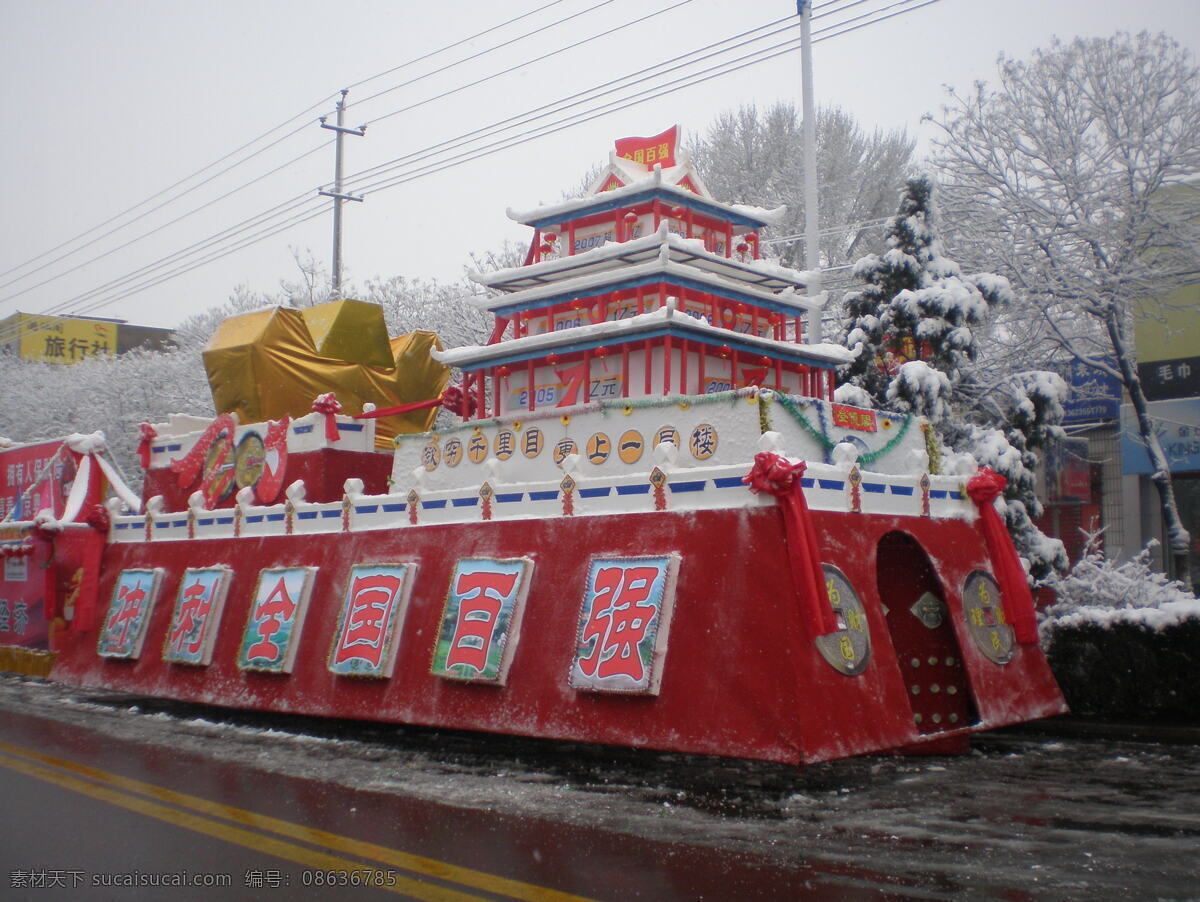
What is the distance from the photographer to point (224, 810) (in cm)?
847

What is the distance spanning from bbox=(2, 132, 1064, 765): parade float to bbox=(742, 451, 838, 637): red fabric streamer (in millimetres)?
23

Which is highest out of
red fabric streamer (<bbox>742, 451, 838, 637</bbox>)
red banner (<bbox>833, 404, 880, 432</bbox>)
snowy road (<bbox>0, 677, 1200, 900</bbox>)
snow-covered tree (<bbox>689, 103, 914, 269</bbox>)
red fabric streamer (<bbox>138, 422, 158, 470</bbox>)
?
snow-covered tree (<bbox>689, 103, 914, 269</bbox>)

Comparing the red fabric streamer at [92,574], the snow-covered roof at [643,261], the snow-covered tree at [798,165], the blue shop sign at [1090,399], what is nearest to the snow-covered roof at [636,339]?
the snow-covered roof at [643,261]

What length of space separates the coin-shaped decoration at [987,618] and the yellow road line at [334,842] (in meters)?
6.54

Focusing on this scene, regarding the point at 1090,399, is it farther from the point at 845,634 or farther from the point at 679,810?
the point at 679,810

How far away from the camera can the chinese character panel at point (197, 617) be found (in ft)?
48.3

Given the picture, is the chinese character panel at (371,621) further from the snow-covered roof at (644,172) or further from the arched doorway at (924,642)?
the snow-covered roof at (644,172)

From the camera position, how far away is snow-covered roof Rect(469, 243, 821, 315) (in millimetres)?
13156

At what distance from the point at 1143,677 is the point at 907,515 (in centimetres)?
416

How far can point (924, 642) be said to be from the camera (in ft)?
37.7

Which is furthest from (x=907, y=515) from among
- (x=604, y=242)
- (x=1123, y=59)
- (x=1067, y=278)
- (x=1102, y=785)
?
(x=1123, y=59)

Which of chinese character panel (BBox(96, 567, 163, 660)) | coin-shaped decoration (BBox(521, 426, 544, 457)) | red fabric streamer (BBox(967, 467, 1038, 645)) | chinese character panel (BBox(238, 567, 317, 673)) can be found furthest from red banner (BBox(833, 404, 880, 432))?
chinese character panel (BBox(96, 567, 163, 660))

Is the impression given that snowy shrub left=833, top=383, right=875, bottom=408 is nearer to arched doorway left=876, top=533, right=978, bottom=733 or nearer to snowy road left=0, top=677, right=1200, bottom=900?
arched doorway left=876, top=533, right=978, bottom=733

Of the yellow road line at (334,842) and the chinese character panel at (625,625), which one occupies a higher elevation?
the chinese character panel at (625,625)
